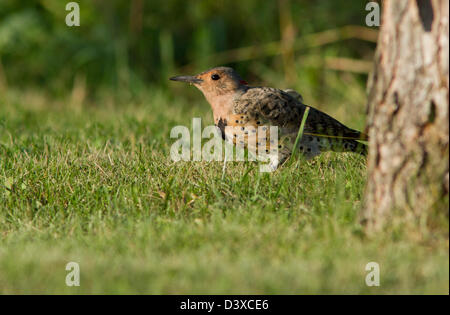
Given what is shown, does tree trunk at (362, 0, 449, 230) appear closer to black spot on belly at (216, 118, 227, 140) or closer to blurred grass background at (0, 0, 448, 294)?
blurred grass background at (0, 0, 448, 294)

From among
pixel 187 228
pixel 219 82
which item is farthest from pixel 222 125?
pixel 187 228

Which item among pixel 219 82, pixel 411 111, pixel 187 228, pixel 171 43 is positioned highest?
pixel 171 43

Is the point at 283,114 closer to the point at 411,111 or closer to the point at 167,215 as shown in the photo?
the point at 167,215

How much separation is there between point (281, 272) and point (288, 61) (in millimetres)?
6832

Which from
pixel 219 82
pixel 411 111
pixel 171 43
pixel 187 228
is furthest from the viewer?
pixel 171 43

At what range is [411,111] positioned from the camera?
3.69 m

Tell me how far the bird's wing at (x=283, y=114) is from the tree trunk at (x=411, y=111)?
5.38 feet

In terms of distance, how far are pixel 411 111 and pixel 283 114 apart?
77.1 inches

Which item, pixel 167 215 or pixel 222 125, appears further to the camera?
pixel 222 125

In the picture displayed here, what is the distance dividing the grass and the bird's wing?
252mm

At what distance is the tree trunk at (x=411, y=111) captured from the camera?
A: 3.61m

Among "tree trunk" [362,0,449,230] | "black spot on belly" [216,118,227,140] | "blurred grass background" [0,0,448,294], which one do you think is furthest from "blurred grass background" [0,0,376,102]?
"tree trunk" [362,0,449,230]

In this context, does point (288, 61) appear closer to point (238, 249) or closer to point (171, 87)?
point (171, 87)

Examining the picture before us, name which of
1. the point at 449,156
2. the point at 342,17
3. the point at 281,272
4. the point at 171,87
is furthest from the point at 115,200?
the point at 342,17
